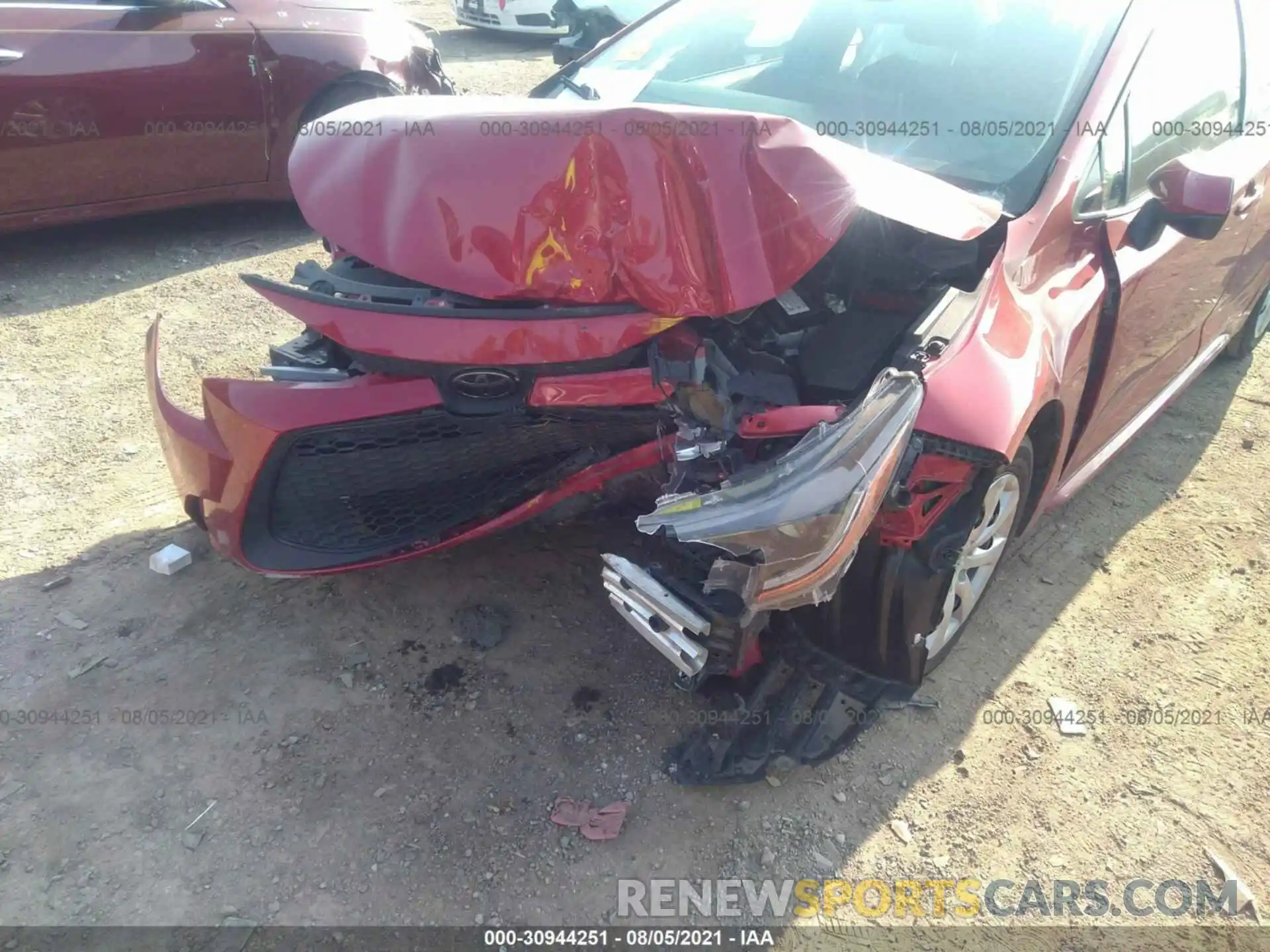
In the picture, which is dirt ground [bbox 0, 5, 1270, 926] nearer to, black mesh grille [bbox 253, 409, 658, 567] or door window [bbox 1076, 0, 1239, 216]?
black mesh grille [bbox 253, 409, 658, 567]

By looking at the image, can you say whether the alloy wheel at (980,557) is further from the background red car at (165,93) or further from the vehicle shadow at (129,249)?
the background red car at (165,93)

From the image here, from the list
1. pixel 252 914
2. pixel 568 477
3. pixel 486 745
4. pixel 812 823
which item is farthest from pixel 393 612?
pixel 812 823

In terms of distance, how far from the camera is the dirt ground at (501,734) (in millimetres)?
2012

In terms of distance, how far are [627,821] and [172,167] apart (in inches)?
169

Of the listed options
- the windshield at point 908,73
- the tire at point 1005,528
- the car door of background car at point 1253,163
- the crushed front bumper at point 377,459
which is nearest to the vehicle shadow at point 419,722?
the tire at point 1005,528

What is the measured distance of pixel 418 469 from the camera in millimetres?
2275

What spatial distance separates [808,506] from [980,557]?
854 millimetres

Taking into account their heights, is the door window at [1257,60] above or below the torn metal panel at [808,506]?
above

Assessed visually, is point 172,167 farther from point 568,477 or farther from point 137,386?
point 568,477

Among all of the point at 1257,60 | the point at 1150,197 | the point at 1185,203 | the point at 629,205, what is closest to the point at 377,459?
the point at 629,205

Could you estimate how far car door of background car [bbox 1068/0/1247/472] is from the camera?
249 cm

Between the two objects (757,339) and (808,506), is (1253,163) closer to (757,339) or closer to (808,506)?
(757,339)

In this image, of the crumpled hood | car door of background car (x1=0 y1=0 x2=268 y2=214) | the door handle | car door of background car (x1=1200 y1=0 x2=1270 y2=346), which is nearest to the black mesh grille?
the crumpled hood

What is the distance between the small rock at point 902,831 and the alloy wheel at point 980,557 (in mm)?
429
